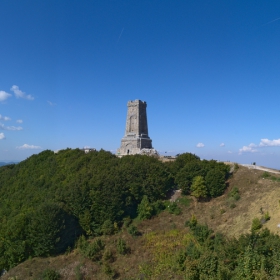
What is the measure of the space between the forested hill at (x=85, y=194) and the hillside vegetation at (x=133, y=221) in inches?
4.5

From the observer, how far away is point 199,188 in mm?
32906

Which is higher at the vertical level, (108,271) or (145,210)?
(145,210)

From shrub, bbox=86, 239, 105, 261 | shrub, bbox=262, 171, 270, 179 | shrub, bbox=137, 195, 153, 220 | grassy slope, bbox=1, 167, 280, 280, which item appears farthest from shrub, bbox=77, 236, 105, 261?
shrub, bbox=262, 171, 270, 179

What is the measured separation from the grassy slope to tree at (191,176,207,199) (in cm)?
131

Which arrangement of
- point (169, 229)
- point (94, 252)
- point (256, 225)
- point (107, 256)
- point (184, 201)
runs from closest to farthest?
point (256, 225)
point (107, 256)
point (94, 252)
point (169, 229)
point (184, 201)

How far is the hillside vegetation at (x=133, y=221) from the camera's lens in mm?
21719

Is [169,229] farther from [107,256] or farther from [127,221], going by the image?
[107,256]

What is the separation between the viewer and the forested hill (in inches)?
1106

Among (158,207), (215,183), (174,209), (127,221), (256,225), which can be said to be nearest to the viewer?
(256,225)

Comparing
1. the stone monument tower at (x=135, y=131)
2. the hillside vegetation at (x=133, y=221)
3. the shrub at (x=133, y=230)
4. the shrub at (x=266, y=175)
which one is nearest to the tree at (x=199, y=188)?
the hillside vegetation at (x=133, y=221)

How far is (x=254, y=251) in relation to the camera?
15969mm

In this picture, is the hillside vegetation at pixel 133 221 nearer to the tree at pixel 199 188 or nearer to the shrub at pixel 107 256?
the shrub at pixel 107 256

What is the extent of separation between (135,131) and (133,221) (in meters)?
19.6

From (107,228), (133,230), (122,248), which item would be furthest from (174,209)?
(122,248)
